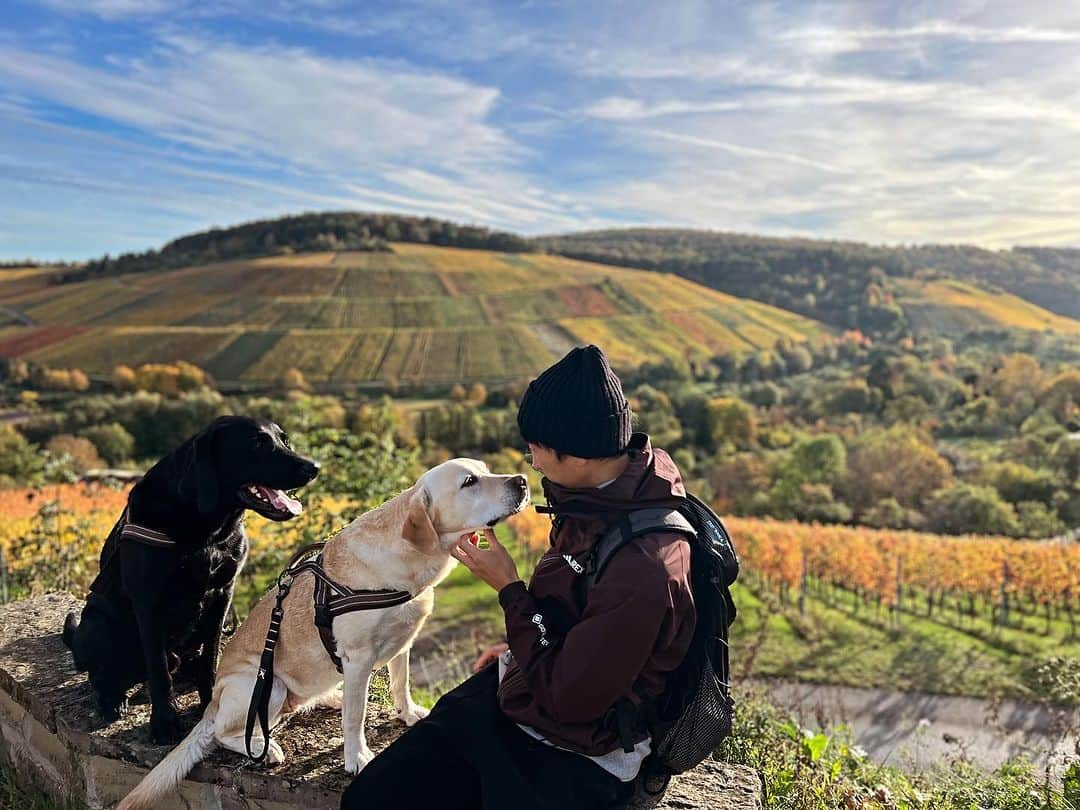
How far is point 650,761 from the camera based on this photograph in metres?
2.59

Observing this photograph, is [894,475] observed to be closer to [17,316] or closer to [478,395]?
[478,395]

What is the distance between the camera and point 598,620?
7.33 ft

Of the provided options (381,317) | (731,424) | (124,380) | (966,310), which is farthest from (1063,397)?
(124,380)

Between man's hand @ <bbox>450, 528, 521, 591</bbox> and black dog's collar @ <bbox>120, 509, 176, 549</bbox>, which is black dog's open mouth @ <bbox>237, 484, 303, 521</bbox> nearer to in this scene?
black dog's collar @ <bbox>120, 509, 176, 549</bbox>

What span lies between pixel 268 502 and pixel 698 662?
1676 mm

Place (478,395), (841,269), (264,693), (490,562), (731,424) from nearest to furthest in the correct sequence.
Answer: (490,562)
(264,693)
(731,424)
(478,395)
(841,269)

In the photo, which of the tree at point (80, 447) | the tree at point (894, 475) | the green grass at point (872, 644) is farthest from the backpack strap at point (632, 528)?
the tree at point (80, 447)

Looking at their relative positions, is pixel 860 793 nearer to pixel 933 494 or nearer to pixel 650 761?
pixel 650 761

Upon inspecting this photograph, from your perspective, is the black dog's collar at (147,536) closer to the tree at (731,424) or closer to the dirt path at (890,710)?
the dirt path at (890,710)

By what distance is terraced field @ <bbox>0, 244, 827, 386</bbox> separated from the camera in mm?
86625

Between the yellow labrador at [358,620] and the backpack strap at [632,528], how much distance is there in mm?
533

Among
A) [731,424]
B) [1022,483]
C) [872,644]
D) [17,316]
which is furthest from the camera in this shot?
[17,316]

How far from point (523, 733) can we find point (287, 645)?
→ 3.42 ft

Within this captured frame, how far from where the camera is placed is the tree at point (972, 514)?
1174 inches
